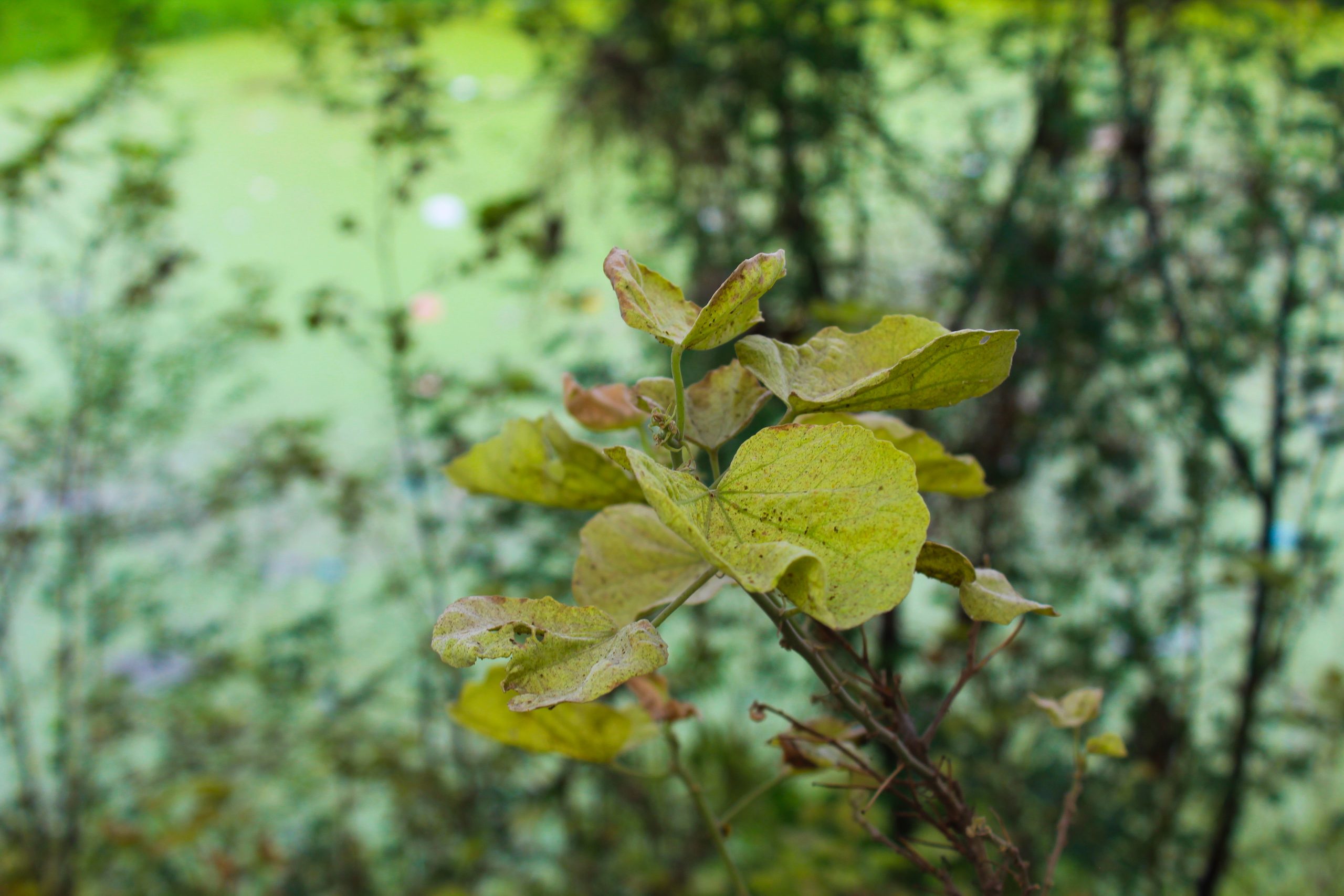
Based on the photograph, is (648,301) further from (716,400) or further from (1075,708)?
(1075,708)

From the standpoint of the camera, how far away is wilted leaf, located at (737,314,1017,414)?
8.7 inches

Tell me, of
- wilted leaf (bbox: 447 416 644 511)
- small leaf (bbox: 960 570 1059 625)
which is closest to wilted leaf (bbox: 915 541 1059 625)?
small leaf (bbox: 960 570 1059 625)

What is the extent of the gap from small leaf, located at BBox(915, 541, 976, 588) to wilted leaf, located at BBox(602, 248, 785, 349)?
77 millimetres

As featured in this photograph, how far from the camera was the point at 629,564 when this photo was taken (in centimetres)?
27

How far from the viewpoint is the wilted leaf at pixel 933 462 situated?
0.30 meters

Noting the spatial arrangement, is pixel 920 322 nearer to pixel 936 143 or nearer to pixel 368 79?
pixel 368 79

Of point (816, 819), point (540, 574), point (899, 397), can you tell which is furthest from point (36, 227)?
point (899, 397)

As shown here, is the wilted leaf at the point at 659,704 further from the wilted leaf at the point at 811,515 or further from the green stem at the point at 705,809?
the wilted leaf at the point at 811,515

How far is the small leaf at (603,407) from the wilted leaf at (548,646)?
0.09 m

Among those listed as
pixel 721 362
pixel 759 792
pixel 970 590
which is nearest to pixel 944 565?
pixel 970 590

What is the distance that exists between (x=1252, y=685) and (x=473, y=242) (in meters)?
2.05

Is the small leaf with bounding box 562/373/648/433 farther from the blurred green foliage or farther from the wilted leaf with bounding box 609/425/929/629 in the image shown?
the blurred green foliage

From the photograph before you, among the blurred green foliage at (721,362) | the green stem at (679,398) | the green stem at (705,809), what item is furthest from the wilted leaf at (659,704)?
the blurred green foliage at (721,362)

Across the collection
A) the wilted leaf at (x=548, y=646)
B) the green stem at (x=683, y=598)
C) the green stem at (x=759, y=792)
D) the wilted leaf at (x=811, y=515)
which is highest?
the wilted leaf at (x=811, y=515)
